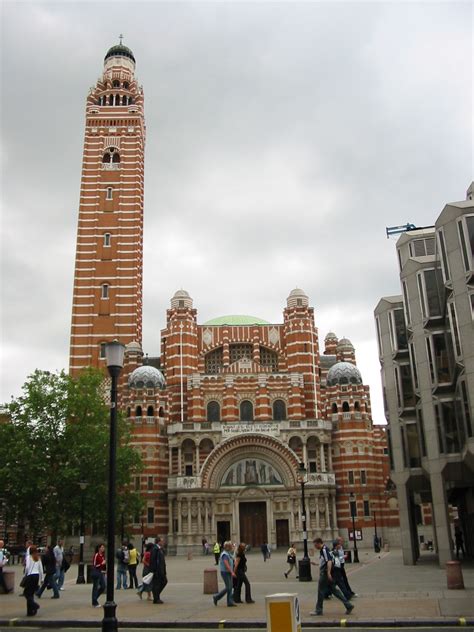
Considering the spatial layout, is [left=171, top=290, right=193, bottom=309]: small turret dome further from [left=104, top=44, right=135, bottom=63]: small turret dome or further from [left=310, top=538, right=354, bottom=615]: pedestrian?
[left=310, top=538, right=354, bottom=615]: pedestrian

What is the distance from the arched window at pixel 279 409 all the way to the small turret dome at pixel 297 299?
419 inches

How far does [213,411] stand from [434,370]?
119 ft

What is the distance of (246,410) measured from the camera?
208 feet

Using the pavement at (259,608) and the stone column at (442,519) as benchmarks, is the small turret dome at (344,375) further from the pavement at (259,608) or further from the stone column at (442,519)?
the pavement at (259,608)

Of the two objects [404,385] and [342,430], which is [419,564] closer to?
[404,385]

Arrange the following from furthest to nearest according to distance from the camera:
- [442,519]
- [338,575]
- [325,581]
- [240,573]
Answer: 1. [442,519]
2. [240,573]
3. [338,575]
4. [325,581]

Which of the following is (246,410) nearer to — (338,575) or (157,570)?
(157,570)

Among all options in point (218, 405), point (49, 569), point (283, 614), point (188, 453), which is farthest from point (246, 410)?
point (283, 614)

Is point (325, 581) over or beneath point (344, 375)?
beneath

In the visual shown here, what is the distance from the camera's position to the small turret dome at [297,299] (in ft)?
222

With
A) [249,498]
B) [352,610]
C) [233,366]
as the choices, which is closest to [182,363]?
[233,366]

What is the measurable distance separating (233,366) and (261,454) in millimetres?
10113

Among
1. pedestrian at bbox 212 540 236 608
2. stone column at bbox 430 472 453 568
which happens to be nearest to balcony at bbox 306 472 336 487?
stone column at bbox 430 472 453 568

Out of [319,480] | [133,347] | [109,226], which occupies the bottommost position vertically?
[319,480]
